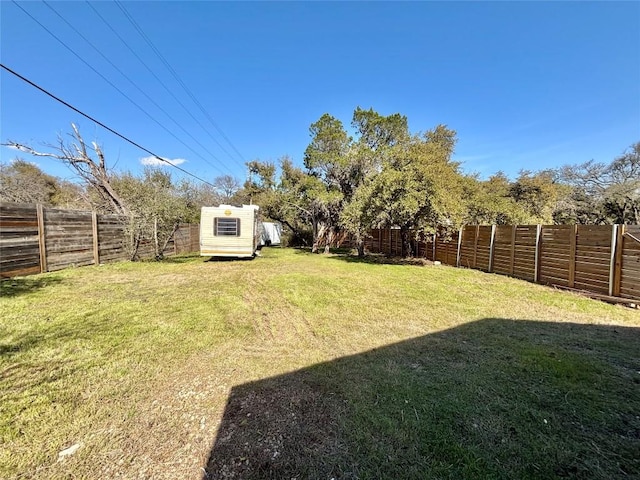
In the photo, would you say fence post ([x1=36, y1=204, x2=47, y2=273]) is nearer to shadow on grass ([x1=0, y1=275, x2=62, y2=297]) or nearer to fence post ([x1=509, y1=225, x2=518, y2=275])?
shadow on grass ([x1=0, y1=275, x2=62, y2=297])

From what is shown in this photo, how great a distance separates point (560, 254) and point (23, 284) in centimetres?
1222

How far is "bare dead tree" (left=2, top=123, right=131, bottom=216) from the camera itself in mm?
11789

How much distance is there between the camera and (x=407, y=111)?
14.2m

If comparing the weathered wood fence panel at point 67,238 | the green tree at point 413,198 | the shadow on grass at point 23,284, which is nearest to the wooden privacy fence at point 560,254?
the green tree at point 413,198

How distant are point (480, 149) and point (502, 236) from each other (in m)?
12.2

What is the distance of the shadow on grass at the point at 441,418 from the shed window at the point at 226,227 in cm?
949

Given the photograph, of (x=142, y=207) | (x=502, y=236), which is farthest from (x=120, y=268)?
(x=502, y=236)

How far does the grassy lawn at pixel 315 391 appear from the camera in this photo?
1764mm

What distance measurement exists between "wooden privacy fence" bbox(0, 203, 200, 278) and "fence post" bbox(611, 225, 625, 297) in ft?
43.0

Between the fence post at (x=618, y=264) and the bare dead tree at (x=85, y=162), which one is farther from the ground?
the bare dead tree at (x=85, y=162)

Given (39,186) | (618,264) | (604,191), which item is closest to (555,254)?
(618,264)

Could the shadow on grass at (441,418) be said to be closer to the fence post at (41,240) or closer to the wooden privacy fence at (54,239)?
the wooden privacy fence at (54,239)

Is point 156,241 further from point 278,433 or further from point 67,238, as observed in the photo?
point 278,433

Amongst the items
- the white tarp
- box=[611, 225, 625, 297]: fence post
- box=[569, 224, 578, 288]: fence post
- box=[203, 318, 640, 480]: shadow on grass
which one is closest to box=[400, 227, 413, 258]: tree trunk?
box=[569, 224, 578, 288]: fence post
